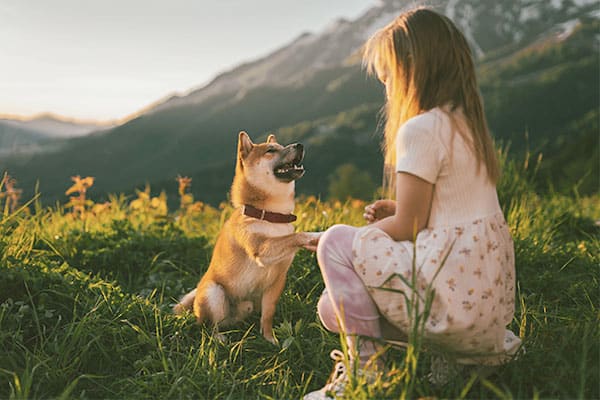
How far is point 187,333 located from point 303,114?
12555 cm

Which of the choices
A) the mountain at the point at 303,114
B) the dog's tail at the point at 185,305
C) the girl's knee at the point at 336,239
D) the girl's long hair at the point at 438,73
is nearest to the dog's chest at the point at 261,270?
the dog's tail at the point at 185,305

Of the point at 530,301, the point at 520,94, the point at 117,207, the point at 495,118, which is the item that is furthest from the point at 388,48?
Result: the point at 520,94

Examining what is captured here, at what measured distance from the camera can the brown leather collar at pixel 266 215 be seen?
301 centimetres

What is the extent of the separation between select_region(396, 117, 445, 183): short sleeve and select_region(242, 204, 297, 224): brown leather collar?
1.12 m

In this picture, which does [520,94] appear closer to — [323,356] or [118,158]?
[118,158]

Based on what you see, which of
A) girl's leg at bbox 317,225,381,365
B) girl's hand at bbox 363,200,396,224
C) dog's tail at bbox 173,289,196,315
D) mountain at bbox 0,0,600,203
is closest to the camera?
girl's leg at bbox 317,225,381,365

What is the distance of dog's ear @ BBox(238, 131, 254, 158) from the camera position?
10.4ft

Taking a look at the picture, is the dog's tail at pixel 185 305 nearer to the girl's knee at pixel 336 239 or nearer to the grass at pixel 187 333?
the grass at pixel 187 333

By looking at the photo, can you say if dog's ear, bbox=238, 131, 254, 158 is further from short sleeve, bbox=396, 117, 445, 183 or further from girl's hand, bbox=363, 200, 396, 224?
short sleeve, bbox=396, 117, 445, 183

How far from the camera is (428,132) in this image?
2.05m

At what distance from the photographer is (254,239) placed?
2984 millimetres

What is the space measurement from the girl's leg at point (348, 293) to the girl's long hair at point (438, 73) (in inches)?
25.8

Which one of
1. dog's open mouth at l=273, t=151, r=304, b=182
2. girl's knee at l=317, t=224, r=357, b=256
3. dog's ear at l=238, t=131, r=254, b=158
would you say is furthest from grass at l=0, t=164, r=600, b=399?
dog's ear at l=238, t=131, r=254, b=158

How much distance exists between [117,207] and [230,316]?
325cm
